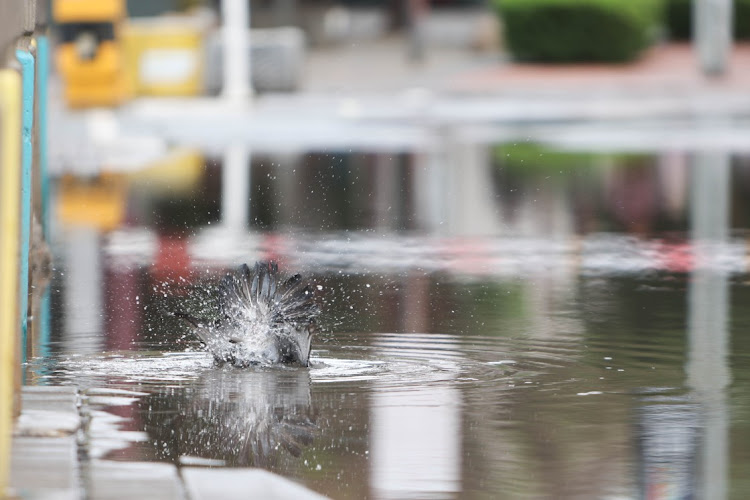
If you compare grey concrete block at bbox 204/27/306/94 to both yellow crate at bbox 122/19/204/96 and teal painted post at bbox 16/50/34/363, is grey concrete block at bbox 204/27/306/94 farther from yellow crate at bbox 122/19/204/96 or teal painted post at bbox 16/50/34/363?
teal painted post at bbox 16/50/34/363

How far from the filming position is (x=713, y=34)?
27828mm

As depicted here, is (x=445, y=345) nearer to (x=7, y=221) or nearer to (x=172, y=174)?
(x=7, y=221)

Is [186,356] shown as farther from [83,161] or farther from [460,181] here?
[83,161]

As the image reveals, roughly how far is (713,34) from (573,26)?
2564mm

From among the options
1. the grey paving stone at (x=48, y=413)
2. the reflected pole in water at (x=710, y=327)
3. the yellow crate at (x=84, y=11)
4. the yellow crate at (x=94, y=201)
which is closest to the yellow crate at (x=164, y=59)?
the yellow crate at (x=84, y=11)

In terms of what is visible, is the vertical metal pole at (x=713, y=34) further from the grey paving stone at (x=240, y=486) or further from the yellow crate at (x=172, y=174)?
the grey paving stone at (x=240, y=486)

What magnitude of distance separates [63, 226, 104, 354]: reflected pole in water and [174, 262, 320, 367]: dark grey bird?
2.45ft

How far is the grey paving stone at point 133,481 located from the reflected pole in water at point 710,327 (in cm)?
152

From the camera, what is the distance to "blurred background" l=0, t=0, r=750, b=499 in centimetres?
629

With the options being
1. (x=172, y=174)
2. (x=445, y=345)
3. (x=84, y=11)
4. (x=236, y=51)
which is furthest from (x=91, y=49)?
(x=445, y=345)

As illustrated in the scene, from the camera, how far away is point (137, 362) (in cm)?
795

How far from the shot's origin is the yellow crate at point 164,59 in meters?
26.5

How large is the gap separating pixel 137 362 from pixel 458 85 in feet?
68.0

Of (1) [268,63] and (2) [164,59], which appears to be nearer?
(2) [164,59]
